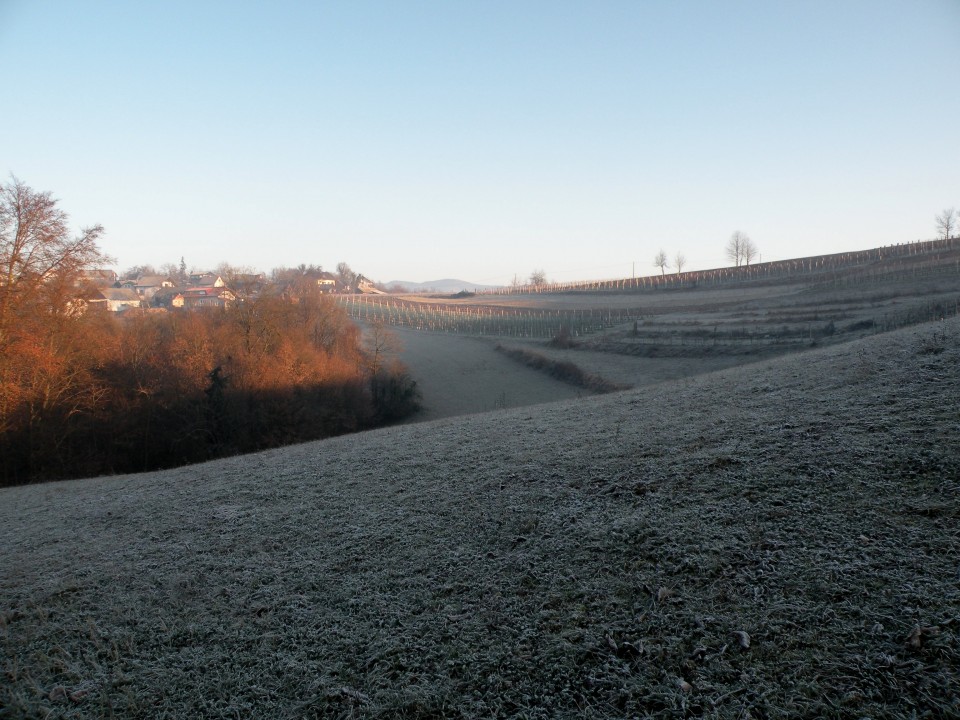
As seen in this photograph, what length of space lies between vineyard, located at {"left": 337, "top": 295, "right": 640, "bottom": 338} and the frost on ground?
36684 mm

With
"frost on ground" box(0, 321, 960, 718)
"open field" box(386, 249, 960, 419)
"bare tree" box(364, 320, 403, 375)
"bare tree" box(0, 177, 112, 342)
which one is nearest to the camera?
"frost on ground" box(0, 321, 960, 718)

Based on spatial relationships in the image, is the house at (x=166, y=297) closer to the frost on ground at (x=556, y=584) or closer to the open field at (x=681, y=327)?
the open field at (x=681, y=327)

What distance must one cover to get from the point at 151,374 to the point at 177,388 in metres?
1.35

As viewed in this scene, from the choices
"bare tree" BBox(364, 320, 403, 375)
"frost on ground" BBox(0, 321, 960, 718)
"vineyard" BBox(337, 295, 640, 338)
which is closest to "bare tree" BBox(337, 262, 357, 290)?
"vineyard" BBox(337, 295, 640, 338)

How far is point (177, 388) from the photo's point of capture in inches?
1131

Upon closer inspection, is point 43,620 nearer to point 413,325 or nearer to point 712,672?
point 712,672

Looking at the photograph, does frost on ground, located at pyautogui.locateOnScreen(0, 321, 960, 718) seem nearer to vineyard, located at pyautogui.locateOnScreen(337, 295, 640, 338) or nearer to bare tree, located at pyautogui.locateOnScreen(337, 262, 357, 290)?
vineyard, located at pyautogui.locateOnScreen(337, 295, 640, 338)

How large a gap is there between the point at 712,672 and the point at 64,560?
9086 millimetres

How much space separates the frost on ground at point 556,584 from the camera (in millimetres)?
4457

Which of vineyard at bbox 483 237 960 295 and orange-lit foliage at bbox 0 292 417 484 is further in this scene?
vineyard at bbox 483 237 960 295

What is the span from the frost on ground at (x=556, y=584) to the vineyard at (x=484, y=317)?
36.7 m

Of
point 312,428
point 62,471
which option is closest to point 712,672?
point 62,471

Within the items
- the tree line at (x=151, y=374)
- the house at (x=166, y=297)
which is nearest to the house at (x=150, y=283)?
the house at (x=166, y=297)

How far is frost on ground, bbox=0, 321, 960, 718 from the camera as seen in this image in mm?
4457
